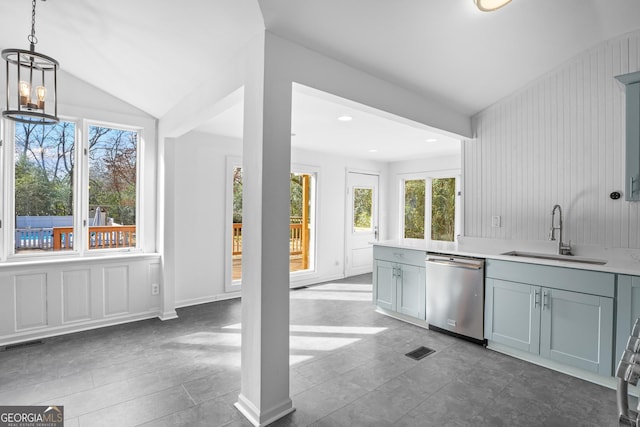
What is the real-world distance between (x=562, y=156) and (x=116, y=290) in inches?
202

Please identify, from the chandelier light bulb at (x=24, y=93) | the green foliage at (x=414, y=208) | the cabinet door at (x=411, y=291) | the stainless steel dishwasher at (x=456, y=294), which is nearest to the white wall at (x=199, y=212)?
the chandelier light bulb at (x=24, y=93)

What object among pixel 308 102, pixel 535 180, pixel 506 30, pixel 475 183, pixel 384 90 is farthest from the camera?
pixel 475 183

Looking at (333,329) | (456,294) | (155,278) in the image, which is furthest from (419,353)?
(155,278)

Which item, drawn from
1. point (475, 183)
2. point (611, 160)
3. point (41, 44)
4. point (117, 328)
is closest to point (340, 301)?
point (475, 183)

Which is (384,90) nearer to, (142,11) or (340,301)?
(142,11)

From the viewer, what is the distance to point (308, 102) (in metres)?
3.32

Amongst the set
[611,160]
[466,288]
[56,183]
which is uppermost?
[611,160]

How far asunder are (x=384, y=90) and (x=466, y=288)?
216 cm

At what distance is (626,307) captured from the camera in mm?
2432

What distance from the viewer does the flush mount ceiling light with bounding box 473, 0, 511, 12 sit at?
2135 mm

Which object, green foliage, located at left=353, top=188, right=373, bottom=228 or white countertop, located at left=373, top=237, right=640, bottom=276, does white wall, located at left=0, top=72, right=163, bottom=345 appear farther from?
green foliage, located at left=353, top=188, right=373, bottom=228

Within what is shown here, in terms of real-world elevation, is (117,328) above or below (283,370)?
below

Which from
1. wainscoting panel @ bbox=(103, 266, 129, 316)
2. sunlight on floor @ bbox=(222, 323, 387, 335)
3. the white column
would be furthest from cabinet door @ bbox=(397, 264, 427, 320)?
wainscoting panel @ bbox=(103, 266, 129, 316)

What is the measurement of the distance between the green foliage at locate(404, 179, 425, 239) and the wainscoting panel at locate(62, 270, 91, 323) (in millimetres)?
5624
